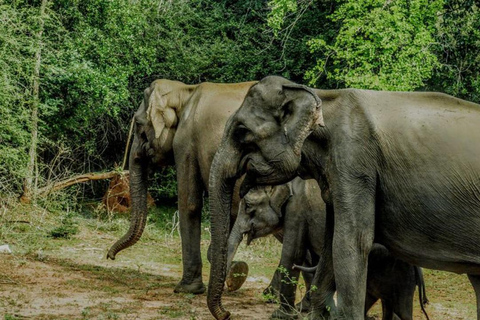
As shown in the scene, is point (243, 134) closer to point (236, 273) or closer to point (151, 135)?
point (236, 273)

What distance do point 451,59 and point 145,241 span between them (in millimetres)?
7890

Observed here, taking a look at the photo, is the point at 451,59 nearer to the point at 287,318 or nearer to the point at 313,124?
the point at 287,318

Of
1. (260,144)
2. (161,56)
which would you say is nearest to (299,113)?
(260,144)

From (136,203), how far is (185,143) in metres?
1.45

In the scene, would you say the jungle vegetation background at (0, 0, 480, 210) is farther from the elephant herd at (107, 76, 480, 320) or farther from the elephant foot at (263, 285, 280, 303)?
the elephant herd at (107, 76, 480, 320)

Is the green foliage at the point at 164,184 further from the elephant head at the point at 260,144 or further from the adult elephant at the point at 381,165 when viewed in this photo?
the adult elephant at the point at 381,165

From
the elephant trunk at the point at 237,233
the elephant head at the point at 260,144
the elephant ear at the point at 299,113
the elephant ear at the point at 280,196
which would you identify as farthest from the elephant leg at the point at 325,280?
the elephant trunk at the point at 237,233

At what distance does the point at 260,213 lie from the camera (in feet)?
31.3

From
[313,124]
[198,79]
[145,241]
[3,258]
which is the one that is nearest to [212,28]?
[198,79]

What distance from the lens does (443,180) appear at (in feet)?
20.3

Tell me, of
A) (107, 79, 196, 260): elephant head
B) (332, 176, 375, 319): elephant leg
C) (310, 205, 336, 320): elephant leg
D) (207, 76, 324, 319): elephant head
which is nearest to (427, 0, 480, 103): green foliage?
(107, 79, 196, 260): elephant head

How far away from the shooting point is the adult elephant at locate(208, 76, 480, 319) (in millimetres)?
6203

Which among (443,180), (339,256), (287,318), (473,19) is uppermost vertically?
(473,19)

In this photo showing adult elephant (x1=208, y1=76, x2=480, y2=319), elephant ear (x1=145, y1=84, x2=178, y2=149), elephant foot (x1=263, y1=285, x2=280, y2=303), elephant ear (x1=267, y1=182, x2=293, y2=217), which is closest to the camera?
adult elephant (x1=208, y1=76, x2=480, y2=319)
